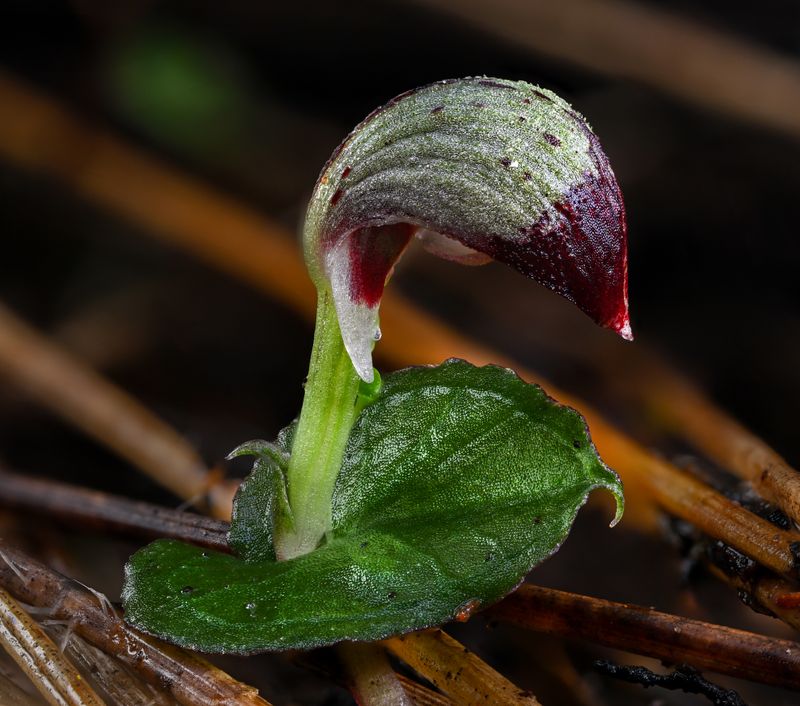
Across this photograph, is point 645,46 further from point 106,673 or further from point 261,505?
point 106,673

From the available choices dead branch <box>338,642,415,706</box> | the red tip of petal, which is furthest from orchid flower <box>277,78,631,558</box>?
dead branch <box>338,642,415,706</box>

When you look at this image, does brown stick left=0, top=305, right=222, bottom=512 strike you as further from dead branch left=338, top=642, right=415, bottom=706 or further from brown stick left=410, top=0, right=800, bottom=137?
brown stick left=410, top=0, right=800, bottom=137

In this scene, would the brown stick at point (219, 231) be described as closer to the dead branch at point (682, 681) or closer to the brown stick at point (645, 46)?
the dead branch at point (682, 681)

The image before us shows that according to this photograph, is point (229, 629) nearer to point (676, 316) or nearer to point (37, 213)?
point (676, 316)

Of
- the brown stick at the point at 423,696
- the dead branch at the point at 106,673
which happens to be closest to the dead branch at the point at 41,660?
the dead branch at the point at 106,673

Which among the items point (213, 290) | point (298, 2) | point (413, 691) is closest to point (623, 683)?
point (413, 691)

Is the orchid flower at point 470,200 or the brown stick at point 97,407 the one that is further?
the brown stick at point 97,407

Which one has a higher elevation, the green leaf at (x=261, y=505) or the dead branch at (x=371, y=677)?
the green leaf at (x=261, y=505)

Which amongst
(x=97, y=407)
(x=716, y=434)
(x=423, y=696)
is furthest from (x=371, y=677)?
(x=97, y=407)
